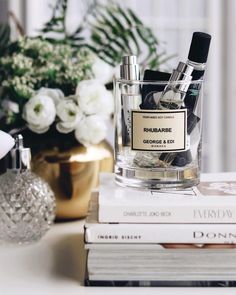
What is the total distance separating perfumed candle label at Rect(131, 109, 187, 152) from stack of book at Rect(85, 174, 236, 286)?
0.07m

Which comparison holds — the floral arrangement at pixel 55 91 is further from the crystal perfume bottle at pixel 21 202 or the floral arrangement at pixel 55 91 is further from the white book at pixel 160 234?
the white book at pixel 160 234

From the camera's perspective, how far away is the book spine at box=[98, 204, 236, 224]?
691mm

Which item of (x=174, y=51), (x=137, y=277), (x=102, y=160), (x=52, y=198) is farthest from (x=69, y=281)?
(x=174, y=51)

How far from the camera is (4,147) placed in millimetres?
780

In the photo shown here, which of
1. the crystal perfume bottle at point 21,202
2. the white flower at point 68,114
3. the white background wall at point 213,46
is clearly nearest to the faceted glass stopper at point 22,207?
the crystal perfume bottle at point 21,202

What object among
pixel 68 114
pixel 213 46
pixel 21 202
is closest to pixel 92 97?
pixel 68 114

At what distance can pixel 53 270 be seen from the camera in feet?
2.53

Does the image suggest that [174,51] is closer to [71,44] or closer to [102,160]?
[71,44]

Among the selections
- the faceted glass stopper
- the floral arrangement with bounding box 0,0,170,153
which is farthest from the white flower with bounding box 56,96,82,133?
the faceted glass stopper

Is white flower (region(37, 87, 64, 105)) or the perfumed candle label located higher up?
white flower (region(37, 87, 64, 105))

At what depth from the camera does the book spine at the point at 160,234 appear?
681 mm

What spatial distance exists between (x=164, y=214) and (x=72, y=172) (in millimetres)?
310

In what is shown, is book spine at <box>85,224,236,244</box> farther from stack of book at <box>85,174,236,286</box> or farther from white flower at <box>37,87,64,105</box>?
white flower at <box>37,87,64,105</box>

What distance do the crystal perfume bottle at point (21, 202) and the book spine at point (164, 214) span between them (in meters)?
0.20
